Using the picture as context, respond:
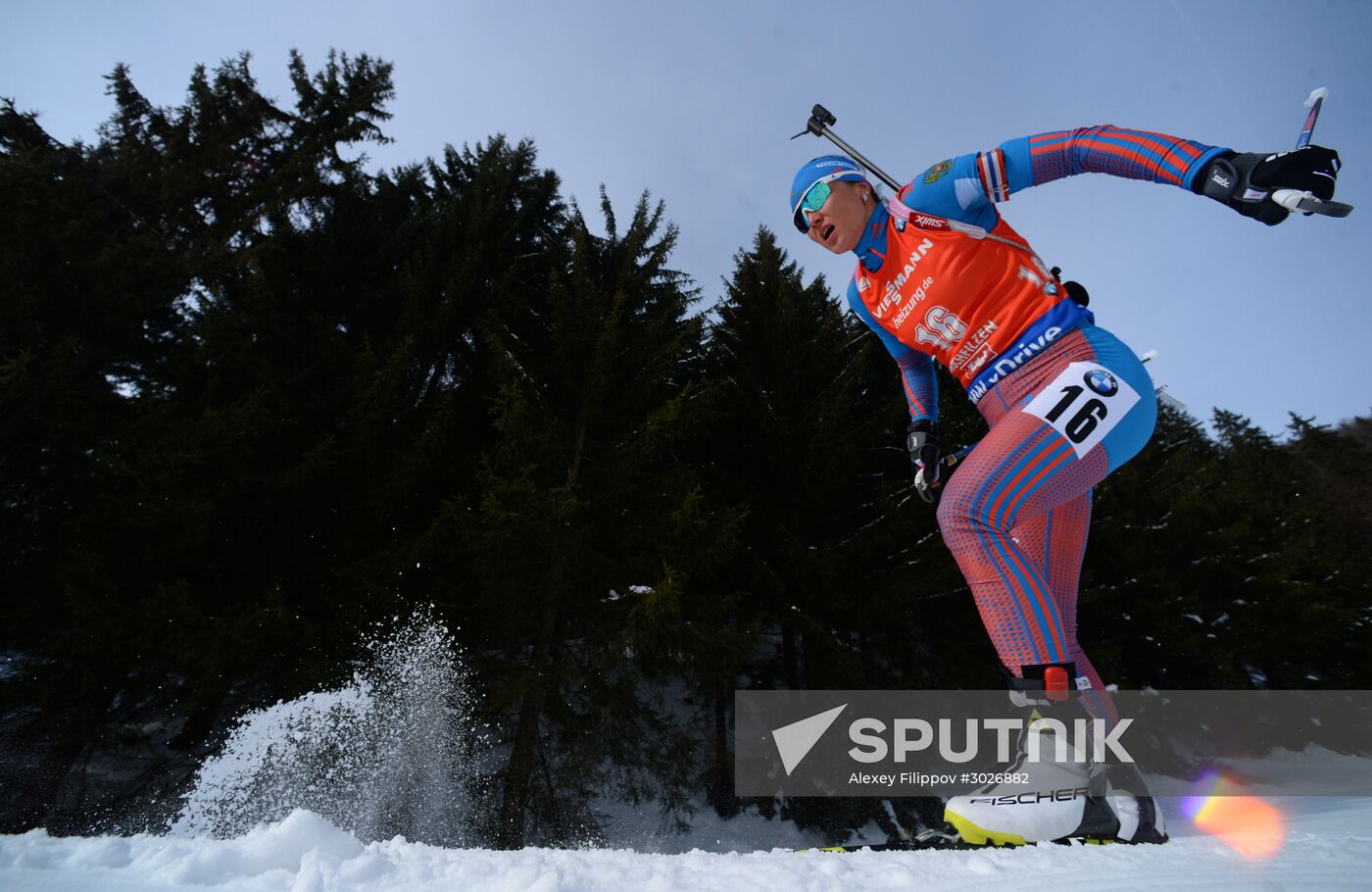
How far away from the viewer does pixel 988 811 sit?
1946 millimetres

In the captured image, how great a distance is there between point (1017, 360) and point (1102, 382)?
10.2 inches

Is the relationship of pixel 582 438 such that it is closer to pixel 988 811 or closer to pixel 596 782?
pixel 596 782

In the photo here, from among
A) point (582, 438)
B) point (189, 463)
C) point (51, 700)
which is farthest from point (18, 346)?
point (582, 438)

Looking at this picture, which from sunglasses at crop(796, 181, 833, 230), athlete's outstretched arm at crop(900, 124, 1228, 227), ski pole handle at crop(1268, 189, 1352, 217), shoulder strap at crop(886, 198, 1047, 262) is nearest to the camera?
ski pole handle at crop(1268, 189, 1352, 217)

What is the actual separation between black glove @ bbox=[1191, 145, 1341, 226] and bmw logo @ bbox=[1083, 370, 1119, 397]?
521 mm

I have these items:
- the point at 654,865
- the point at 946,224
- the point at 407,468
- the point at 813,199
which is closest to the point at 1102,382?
the point at 946,224

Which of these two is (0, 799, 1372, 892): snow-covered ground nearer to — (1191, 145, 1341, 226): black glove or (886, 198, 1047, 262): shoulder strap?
(1191, 145, 1341, 226): black glove

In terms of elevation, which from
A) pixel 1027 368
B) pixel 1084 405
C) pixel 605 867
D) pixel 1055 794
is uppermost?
pixel 1027 368

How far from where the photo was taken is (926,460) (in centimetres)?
256

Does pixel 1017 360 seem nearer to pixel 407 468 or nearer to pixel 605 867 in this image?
pixel 605 867

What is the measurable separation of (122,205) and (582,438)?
5909mm

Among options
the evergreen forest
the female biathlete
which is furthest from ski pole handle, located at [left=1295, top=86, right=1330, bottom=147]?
the evergreen forest

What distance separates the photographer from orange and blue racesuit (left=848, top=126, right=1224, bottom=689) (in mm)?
1893

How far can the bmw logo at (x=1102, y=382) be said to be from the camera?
6.40ft
